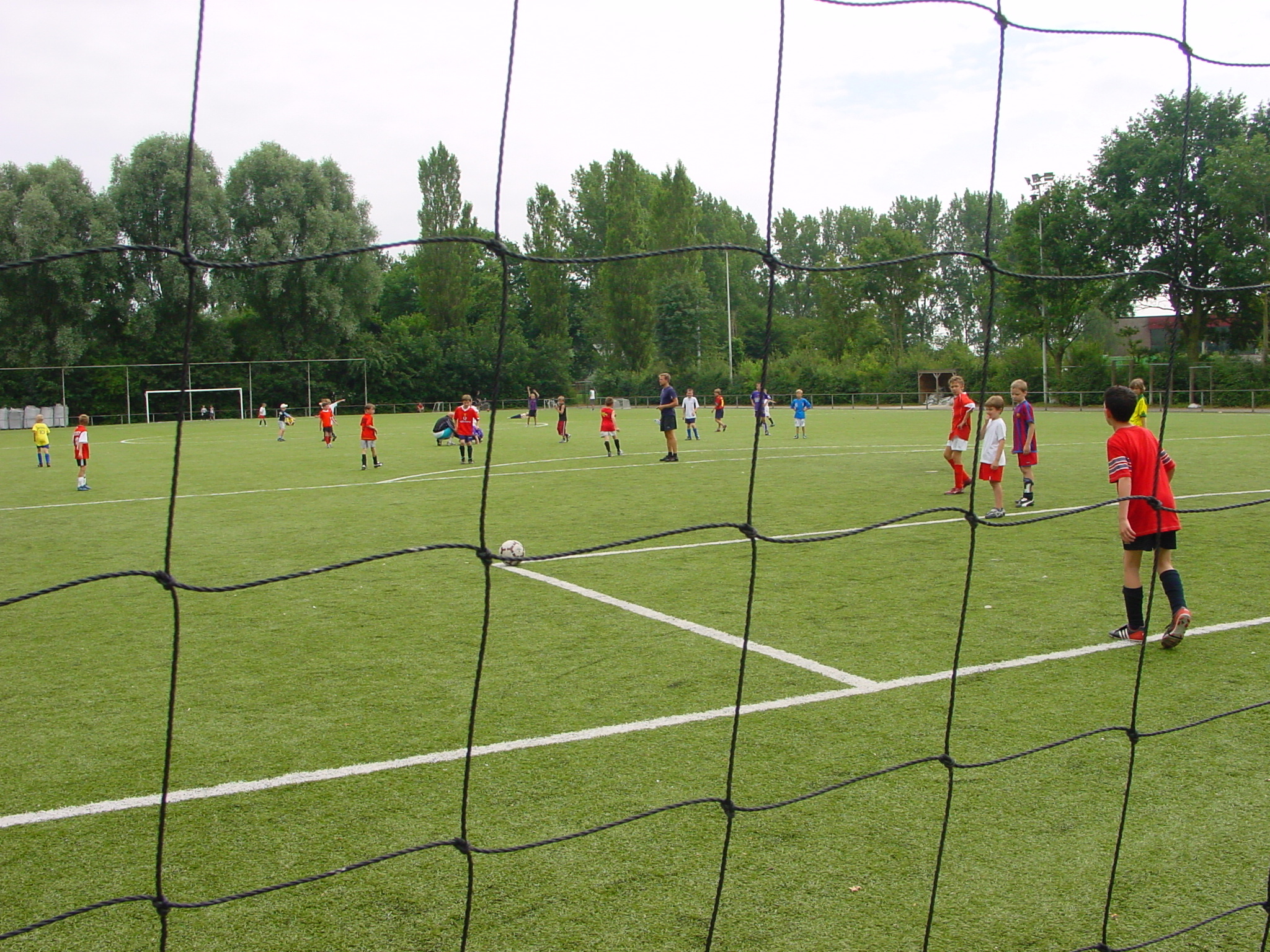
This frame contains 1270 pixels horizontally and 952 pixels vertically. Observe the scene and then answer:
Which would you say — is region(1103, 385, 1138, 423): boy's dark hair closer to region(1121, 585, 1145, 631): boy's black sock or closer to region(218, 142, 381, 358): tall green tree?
region(1121, 585, 1145, 631): boy's black sock

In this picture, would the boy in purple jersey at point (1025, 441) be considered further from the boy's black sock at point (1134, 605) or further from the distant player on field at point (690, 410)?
the distant player on field at point (690, 410)

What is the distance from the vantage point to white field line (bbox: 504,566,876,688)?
5.50 metres

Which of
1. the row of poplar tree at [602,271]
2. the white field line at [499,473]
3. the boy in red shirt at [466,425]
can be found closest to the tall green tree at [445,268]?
the row of poplar tree at [602,271]

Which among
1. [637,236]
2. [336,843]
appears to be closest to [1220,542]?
[336,843]

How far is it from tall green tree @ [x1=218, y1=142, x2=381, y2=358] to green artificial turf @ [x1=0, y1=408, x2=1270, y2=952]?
344cm

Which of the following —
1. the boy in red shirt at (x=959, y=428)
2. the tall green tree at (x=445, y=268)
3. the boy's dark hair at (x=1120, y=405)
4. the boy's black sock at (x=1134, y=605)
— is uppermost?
the tall green tree at (x=445, y=268)

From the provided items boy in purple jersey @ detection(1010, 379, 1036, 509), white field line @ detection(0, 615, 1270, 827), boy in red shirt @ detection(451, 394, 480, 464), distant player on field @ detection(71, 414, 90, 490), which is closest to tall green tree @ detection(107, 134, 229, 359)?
white field line @ detection(0, 615, 1270, 827)

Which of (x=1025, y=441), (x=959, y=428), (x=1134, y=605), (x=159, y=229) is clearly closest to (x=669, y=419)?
(x=959, y=428)

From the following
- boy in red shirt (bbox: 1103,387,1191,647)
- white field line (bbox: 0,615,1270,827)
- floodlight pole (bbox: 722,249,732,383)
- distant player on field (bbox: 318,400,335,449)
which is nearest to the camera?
white field line (bbox: 0,615,1270,827)

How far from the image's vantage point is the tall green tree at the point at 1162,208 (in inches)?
453

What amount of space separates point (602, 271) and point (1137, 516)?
45.7 meters

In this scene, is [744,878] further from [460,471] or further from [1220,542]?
[460,471]

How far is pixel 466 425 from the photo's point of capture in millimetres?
20609

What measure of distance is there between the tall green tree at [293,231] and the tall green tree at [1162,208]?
9051mm
